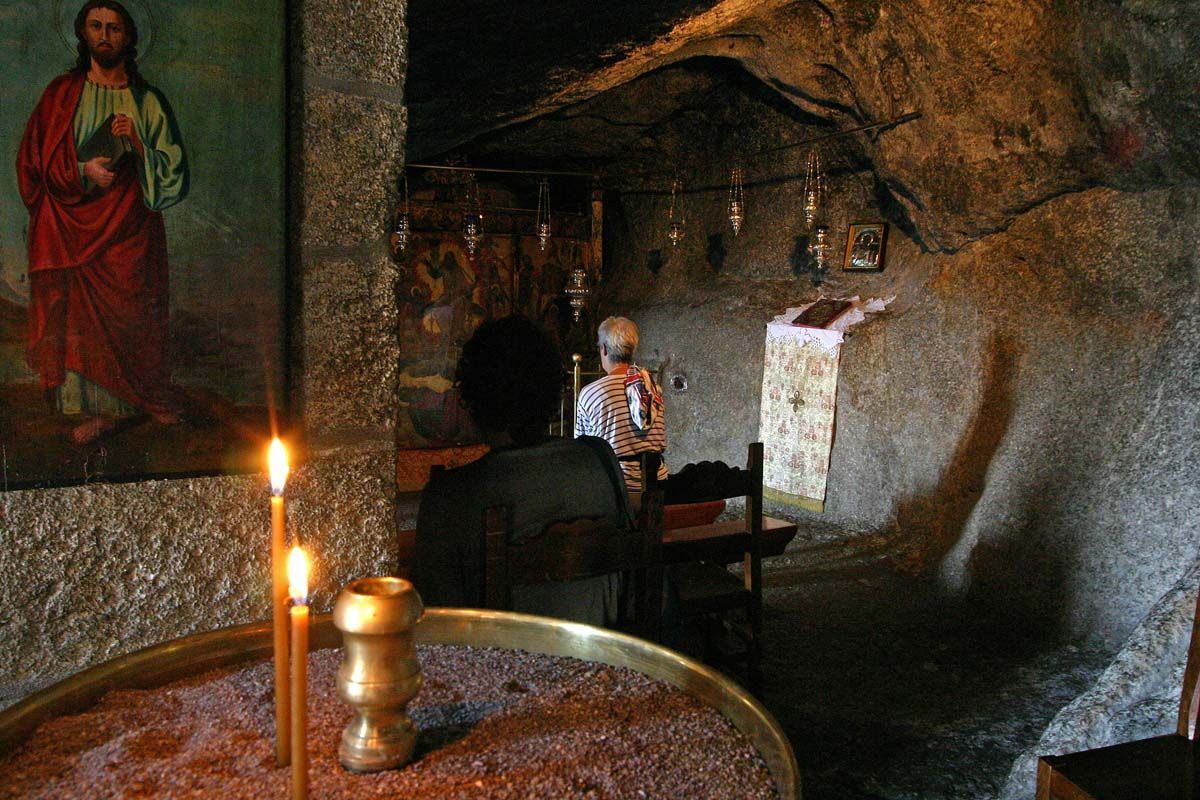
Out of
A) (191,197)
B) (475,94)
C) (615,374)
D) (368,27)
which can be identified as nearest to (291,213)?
(191,197)

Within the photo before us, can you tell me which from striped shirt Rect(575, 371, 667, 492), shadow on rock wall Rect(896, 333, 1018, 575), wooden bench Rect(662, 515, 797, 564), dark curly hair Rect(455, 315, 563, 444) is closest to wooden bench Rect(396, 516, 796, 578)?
wooden bench Rect(662, 515, 797, 564)

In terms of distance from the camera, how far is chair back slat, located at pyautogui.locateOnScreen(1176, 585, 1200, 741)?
1855 millimetres

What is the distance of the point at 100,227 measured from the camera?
1.55m

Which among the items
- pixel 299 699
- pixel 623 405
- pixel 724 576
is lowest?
pixel 724 576

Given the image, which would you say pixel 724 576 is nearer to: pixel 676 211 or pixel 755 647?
pixel 755 647

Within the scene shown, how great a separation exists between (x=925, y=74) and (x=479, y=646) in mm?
4277

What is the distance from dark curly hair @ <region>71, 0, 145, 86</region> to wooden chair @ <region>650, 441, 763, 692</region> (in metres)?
1.80

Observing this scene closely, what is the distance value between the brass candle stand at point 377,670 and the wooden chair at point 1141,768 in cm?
141

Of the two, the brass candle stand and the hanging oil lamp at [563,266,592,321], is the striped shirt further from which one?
the hanging oil lamp at [563,266,592,321]

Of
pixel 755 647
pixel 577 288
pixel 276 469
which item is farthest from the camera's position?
pixel 577 288

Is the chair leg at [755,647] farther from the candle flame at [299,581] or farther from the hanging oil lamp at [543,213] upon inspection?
the hanging oil lamp at [543,213]

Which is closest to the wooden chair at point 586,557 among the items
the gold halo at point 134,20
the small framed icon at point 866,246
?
the gold halo at point 134,20

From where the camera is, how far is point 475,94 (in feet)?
17.4

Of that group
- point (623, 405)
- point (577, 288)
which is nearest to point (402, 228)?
point (577, 288)
